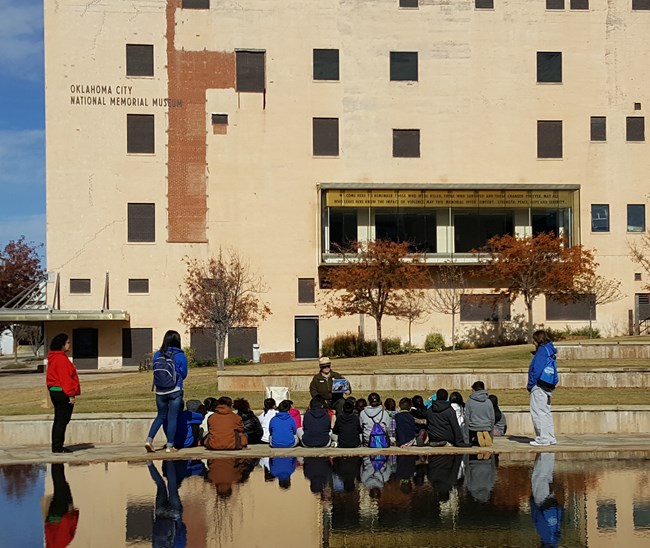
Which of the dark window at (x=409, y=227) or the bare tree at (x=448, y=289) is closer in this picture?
the bare tree at (x=448, y=289)

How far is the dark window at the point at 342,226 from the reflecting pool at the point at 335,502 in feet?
106

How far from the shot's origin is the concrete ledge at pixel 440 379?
75.5 feet

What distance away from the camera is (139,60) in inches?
1797

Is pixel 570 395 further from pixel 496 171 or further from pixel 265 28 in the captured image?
pixel 265 28

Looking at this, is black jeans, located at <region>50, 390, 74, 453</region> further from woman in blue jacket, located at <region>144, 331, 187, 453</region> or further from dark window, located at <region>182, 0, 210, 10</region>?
dark window, located at <region>182, 0, 210, 10</region>

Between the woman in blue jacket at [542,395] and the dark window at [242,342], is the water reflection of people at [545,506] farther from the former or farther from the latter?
the dark window at [242,342]

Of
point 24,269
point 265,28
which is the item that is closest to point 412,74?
point 265,28

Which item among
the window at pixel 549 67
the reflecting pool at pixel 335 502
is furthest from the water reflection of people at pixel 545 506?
the window at pixel 549 67

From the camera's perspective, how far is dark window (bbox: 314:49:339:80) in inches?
1825

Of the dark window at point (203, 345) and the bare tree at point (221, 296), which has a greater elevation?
the bare tree at point (221, 296)

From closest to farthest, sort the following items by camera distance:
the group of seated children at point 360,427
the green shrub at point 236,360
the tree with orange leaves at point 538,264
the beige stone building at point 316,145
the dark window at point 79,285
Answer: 1. the group of seated children at point 360,427
2. the tree with orange leaves at point 538,264
3. the green shrub at point 236,360
4. the dark window at point 79,285
5. the beige stone building at point 316,145

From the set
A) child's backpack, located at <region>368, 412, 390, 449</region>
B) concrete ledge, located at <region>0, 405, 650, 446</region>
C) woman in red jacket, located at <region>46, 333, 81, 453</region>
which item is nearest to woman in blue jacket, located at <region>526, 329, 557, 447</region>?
concrete ledge, located at <region>0, 405, 650, 446</region>

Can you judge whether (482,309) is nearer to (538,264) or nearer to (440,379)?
(538,264)

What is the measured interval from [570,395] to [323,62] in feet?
96.1
